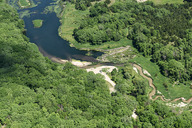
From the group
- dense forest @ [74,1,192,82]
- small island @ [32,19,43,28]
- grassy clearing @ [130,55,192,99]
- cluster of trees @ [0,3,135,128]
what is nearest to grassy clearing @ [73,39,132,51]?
dense forest @ [74,1,192,82]

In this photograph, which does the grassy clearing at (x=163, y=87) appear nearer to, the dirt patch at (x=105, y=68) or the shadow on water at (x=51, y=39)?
the dirt patch at (x=105, y=68)

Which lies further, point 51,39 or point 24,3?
point 24,3

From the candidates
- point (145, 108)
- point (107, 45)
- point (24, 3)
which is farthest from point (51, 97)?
point (24, 3)

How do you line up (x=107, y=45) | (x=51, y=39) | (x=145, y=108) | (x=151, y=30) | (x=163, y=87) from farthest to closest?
(x=151, y=30) → (x=51, y=39) → (x=107, y=45) → (x=163, y=87) → (x=145, y=108)

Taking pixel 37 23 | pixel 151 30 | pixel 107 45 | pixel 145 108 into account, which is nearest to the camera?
pixel 145 108

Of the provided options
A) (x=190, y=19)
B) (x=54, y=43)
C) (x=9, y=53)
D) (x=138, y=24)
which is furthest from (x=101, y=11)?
(x=9, y=53)

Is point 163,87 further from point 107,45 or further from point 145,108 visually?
point 107,45
